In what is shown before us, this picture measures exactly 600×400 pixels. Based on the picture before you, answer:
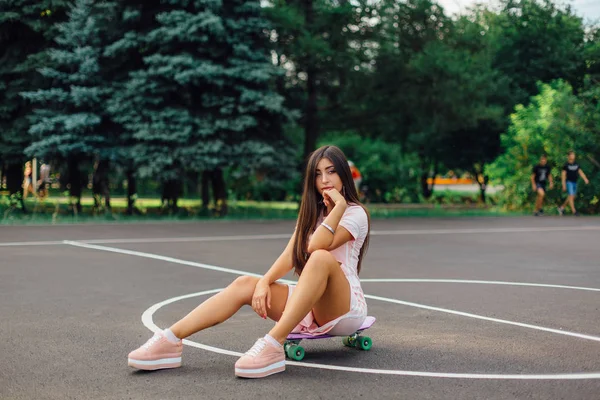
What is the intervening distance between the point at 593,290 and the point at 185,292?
472cm

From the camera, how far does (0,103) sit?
25.0 meters

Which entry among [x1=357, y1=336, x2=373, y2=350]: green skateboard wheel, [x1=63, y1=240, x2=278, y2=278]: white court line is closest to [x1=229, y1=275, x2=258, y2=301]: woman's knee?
[x1=357, y1=336, x2=373, y2=350]: green skateboard wheel

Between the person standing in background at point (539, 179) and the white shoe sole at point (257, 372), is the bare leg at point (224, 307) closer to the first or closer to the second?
the white shoe sole at point (257, 372)

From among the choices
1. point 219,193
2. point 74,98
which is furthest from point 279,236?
point 74,98

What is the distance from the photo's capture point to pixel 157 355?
5246mm

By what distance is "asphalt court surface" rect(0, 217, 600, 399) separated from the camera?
16.3 feet

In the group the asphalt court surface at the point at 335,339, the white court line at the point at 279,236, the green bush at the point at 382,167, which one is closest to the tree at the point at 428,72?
the green bush at the point at 382,167

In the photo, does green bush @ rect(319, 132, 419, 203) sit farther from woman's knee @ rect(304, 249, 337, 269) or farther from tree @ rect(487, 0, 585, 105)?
woman's knee @ rect(304, 249, 337, 269)

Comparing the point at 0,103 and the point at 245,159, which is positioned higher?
the point at 0,103

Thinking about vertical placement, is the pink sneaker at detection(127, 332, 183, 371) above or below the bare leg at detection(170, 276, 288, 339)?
below

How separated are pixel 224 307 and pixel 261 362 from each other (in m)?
0.51

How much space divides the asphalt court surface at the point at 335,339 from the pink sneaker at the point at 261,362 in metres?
0.06

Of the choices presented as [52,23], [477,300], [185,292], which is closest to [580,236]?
[477,300]

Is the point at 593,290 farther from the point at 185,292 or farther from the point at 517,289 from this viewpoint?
the point at 185,292
